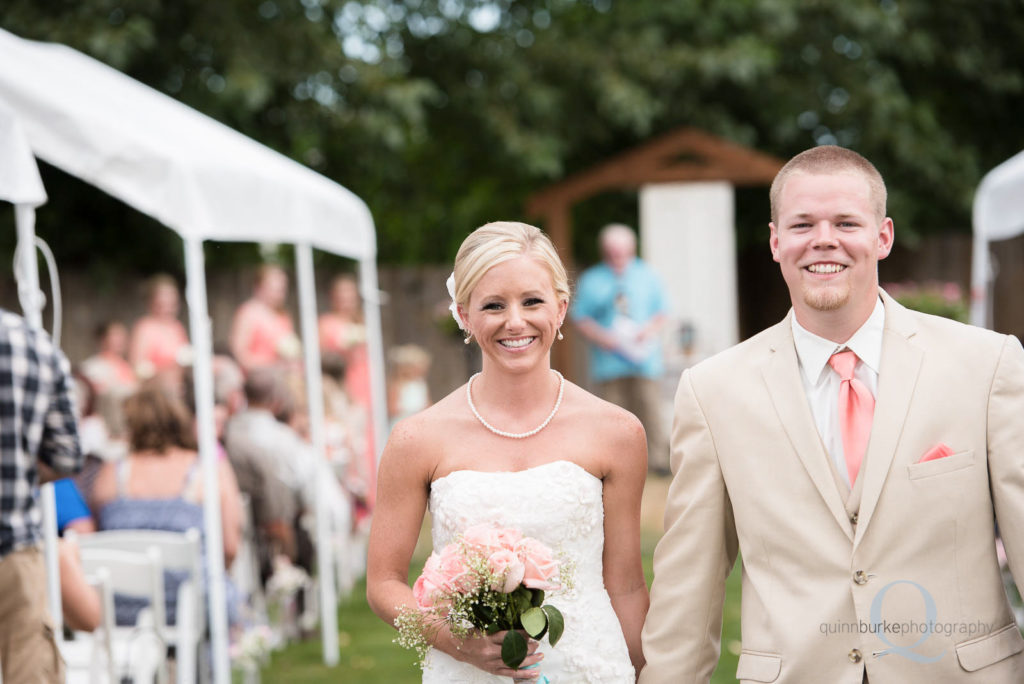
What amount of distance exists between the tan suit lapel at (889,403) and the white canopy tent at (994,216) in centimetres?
492

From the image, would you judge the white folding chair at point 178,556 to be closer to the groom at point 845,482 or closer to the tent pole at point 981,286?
the groom at point 845,482

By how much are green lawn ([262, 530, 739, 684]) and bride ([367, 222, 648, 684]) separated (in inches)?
123

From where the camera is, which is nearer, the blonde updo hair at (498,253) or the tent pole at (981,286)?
the blonde updo hair at (498,253)

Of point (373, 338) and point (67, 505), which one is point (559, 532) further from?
point (373, 338)

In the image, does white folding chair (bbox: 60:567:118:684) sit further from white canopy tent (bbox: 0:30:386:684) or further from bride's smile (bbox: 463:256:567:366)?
bride's smile (bbox: 463:256:567:366)

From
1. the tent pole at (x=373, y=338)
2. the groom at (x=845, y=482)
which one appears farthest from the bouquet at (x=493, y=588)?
the tent pole at (x=373, y=338)

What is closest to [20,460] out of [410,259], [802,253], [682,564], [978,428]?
[682,564]

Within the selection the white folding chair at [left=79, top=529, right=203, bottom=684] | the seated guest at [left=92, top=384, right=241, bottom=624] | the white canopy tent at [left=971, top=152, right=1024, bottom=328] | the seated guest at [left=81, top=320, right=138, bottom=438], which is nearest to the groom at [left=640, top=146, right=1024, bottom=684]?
the white folding chair at [left=79, top=529, right=203, bottom=684]

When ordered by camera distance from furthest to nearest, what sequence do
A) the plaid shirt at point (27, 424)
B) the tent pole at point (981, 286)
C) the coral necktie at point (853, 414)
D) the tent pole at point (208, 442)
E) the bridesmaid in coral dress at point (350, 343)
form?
the bridesmaid in coral dress at point (350, 343)
the tent pole at point (981, 286)
the tent pole at point (208, 442)
the plaid shirt at point (27, 424)
the coral necktie at point (853, 414)

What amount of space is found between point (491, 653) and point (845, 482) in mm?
935

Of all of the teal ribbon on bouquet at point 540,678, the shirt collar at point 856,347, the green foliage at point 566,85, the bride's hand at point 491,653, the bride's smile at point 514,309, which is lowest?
the teal ribbon on bouquet at point 540,678

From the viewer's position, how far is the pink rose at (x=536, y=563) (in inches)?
111

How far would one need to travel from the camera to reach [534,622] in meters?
2.82

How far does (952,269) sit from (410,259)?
886cm
